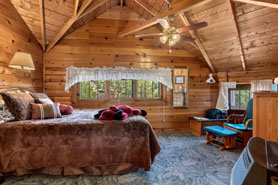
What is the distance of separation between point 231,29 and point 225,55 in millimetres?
878

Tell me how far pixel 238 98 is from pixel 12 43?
5471mm

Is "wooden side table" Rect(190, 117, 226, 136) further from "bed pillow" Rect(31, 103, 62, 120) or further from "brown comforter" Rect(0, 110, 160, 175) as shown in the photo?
"bed pillow" Rect(31, 103, 62, 120)

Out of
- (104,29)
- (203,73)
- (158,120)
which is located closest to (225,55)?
(203,73)

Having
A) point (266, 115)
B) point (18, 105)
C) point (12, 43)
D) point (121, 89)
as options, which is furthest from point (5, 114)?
point (266, 115)

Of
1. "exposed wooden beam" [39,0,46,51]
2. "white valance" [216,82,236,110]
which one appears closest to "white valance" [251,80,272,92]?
"white valance" [216,82,236,110]

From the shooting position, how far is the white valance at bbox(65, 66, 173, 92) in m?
3.92

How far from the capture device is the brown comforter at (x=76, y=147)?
194 centimetres

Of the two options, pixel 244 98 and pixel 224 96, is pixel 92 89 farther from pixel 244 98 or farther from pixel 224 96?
pixel 244 98

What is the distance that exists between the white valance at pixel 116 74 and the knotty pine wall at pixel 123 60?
0.15 m

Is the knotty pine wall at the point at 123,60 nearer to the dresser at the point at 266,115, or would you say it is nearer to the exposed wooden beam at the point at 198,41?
the exposed wooden beam at the point at 198,41

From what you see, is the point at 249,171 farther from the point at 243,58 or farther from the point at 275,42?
the point at 243,58

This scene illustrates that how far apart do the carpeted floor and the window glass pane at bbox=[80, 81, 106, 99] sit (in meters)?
2.24

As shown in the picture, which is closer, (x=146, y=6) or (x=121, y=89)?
(x=146, y=6)

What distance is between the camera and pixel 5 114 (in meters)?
2.18
